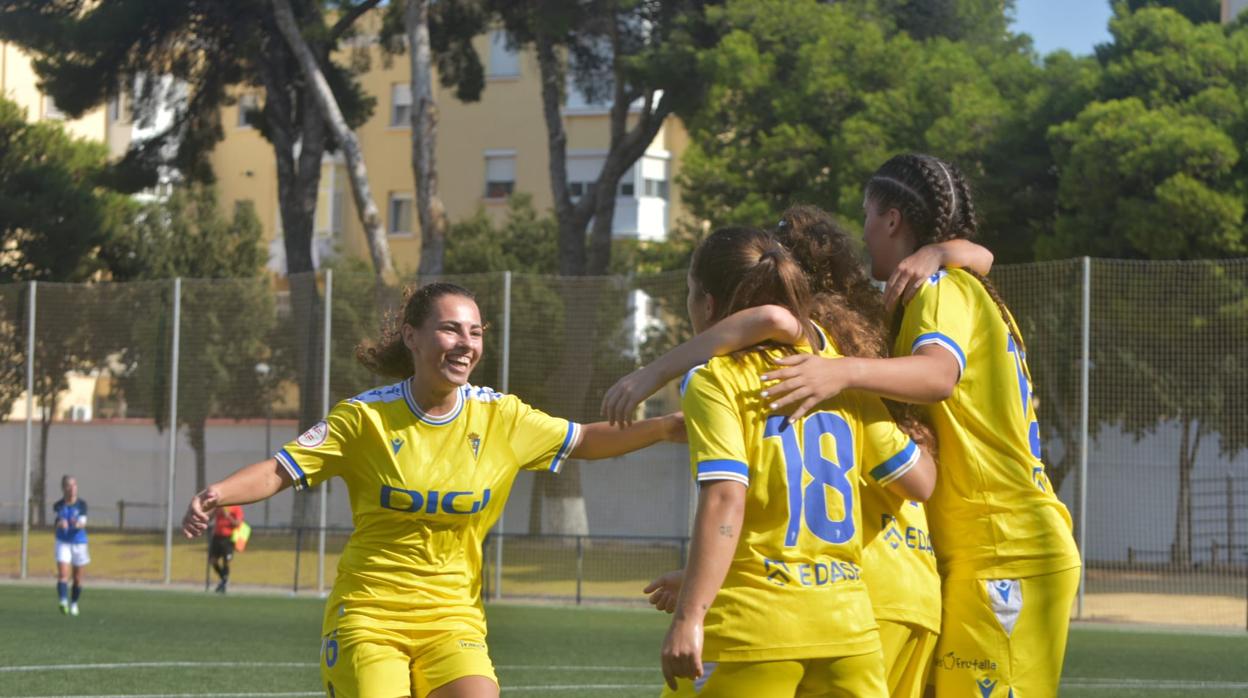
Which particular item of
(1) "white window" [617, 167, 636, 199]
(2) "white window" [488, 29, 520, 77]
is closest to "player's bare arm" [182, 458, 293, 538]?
(1) "white window" [617, 167, 636, 199]

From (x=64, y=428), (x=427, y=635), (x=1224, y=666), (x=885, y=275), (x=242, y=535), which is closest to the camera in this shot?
(x=885, y=275)

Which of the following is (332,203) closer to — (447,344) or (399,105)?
(399,105)

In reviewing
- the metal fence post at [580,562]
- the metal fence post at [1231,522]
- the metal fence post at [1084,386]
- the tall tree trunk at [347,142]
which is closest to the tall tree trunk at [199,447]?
the tall tree trunk at [347,142]

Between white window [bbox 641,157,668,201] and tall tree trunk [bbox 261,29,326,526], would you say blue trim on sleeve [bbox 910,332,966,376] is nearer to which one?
→ tall tree trunk [bbox 261,29,326,526]

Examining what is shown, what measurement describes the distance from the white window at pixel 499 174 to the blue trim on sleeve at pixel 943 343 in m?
44.8

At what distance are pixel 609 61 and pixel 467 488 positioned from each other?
2633 cm

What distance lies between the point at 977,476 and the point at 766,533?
679 millimetres

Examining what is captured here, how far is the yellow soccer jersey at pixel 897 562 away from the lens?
148 inches

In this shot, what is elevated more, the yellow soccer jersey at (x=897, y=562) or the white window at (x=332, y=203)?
the white window at (x=332, y=203)

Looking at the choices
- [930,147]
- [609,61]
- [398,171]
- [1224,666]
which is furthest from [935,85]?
[398,171]

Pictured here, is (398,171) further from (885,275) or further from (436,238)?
(885,275)

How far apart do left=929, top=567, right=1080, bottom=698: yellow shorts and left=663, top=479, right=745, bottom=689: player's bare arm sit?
78 centimetres

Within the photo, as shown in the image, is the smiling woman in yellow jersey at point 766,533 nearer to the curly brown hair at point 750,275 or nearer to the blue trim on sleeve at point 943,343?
the curly brown hair at point 750,275

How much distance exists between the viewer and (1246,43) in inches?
958
